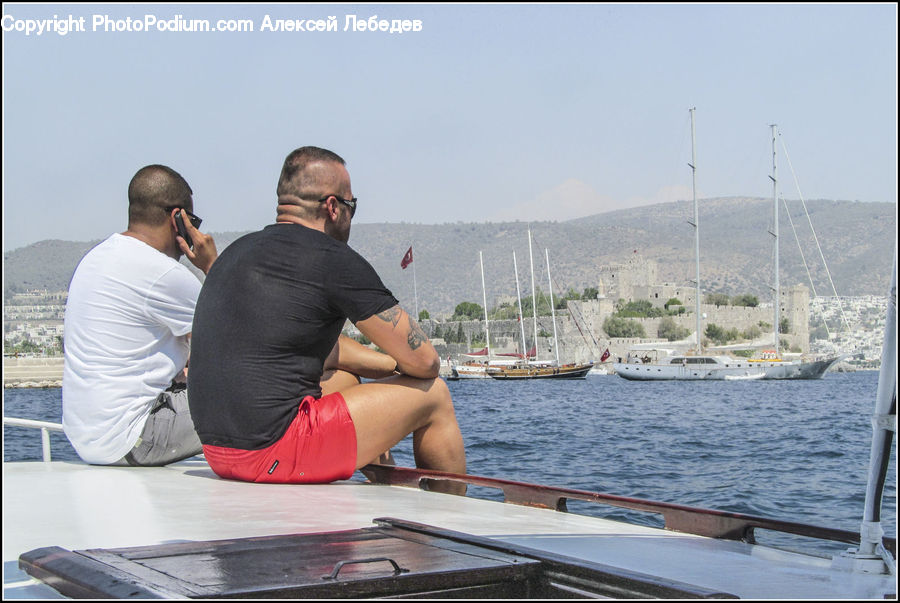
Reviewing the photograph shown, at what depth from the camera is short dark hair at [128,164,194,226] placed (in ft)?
7.82

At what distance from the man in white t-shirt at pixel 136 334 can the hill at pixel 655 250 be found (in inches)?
2762

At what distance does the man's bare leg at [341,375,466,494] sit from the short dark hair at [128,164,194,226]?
63 centimetres

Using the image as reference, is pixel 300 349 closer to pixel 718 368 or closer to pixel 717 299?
pixel 718 368

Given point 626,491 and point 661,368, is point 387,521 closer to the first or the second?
point 626,491

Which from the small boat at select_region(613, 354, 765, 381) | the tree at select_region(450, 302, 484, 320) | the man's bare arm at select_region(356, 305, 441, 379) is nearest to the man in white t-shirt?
the man's bare arm at select_region(356, 305, 441, 379)

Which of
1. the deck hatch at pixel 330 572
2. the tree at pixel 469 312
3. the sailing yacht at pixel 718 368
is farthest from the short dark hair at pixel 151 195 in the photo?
the tree at pixel 469 312

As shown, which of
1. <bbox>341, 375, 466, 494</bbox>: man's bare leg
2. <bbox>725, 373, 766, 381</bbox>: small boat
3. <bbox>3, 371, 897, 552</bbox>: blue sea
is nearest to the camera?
<bbox>341, 375, 466, 494</bbox>: man's bare leg

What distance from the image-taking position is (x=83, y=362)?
2291 mm

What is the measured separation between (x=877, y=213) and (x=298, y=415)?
90550 millimetres

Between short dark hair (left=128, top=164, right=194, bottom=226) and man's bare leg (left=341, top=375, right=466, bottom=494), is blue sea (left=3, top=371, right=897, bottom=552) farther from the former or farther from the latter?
short dark hair (left=128, top=164, right=194, bottom=226)

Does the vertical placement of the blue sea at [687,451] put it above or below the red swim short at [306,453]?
below

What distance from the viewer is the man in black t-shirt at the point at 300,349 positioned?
78.8 inches

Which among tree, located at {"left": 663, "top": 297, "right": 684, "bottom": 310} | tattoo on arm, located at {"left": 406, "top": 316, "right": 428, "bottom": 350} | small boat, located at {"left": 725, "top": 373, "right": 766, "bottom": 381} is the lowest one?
small boat, located at {"left": 725, "top": 373, "right": 766, "bottom": 381}

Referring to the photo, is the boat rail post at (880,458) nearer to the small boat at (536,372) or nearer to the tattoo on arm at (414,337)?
the tattoo on arm at (414,337)
